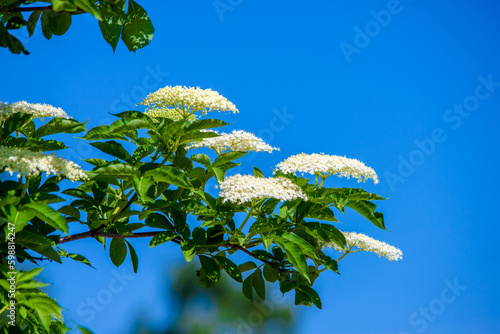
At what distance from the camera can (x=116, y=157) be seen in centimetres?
277

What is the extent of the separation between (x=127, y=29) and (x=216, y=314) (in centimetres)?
1221

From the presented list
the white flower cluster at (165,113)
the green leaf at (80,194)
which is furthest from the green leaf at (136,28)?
the green leaf at (80,194)

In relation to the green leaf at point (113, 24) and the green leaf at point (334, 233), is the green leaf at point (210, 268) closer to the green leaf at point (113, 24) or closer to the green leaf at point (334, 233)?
the green leaf at point (334, 233)

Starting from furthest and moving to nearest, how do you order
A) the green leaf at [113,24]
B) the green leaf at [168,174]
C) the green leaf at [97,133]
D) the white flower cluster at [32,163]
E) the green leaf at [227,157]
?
1. the green leaf at [227,157]
2. the green leaf at [113,24]
3. the green leaf at [97,133]
4. the green leaf at [168,174]
5. the white flower cluster at [32,163]

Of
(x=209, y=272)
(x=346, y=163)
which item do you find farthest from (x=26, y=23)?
(x=346, y=163)

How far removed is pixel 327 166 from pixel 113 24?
132cm

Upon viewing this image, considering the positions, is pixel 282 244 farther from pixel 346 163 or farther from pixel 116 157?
pixel 116 157

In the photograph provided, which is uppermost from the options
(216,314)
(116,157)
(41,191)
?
(116,157)

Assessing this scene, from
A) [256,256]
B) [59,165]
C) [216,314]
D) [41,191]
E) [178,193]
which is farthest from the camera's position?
[216,314]

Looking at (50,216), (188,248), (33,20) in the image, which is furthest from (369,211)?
(33,20)

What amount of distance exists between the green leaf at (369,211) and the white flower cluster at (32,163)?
1370 millimetres

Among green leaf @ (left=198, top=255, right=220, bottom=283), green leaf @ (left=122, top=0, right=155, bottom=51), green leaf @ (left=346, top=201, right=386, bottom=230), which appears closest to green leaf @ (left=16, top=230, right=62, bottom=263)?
green leaf @ (left=198, top=255, right=220, bottom=283)

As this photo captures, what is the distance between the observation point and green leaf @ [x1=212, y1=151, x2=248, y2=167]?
2.79 metres

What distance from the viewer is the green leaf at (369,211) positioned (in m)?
2.82
